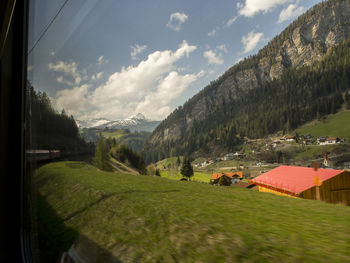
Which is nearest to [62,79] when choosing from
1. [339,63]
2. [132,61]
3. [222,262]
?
[132,61]

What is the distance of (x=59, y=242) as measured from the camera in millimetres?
1514

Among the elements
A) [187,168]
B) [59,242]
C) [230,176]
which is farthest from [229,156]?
[59,242]

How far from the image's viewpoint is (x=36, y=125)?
7.32ft

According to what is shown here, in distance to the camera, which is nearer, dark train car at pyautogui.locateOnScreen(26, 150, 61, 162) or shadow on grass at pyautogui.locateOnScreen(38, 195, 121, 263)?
shadow on grass at pyautogui.locateOnScreen(38, 195, 121, 263)

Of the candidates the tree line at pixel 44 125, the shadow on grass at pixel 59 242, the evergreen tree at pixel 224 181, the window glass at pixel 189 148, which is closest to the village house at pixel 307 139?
the window glass at pixel 189 148

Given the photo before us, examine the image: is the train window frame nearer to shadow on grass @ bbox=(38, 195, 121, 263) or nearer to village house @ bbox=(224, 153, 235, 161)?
shadow on grass @ bbox=(38, 195, 121, 263)

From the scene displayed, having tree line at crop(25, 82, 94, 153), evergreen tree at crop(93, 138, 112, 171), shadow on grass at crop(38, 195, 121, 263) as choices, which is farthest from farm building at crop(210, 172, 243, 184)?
tree line at crop(25, 82, 94, 153)

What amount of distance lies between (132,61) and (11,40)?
1.65m

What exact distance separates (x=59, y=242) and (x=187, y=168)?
1154mm

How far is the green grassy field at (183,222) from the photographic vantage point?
71 cm

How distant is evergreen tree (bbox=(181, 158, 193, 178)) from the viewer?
1688 millimetres

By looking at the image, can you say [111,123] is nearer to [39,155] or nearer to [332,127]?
[39,155]

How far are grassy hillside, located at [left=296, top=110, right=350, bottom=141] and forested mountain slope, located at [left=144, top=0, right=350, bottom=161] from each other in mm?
49

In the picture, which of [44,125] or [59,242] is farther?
[44,125]
